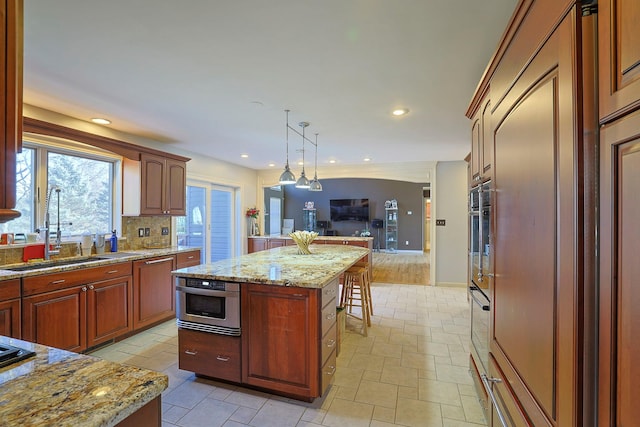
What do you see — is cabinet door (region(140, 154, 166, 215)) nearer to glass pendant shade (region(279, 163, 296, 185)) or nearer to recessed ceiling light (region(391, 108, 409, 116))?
glass pendant shade (region(279, 163, 296, 185))

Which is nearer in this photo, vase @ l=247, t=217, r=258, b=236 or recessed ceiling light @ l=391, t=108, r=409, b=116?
recessed ceiling light @ l=391, t=108, r=409, b=116

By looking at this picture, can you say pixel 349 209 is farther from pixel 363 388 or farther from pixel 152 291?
pixel 363 388

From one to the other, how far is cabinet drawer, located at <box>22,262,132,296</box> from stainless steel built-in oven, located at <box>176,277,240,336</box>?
1.11 metres

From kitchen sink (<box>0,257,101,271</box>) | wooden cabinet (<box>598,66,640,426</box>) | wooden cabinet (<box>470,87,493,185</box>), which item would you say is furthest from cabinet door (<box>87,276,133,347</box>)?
wooden cabinet (<box>598,66,640,426</box>)

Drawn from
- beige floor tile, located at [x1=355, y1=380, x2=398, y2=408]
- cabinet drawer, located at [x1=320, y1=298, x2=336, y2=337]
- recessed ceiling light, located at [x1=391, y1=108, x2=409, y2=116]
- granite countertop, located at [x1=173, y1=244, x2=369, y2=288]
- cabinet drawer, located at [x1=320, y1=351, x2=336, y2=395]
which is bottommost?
beige floor tile, located at [x1=355, y1=380, x2=398, y2=408]

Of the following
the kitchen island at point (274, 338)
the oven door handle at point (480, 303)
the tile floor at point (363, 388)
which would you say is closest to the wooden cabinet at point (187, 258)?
the tile floor at point (363, 388)

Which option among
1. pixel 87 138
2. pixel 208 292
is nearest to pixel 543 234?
pixel 208 292

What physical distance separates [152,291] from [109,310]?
526 mm

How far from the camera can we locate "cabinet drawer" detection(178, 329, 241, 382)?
7.45ft

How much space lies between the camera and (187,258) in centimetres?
404

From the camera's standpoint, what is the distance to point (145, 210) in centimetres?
381

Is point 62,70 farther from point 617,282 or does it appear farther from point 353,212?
point 353,212

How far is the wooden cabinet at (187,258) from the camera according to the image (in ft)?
12.8

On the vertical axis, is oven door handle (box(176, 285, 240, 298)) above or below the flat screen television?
below
